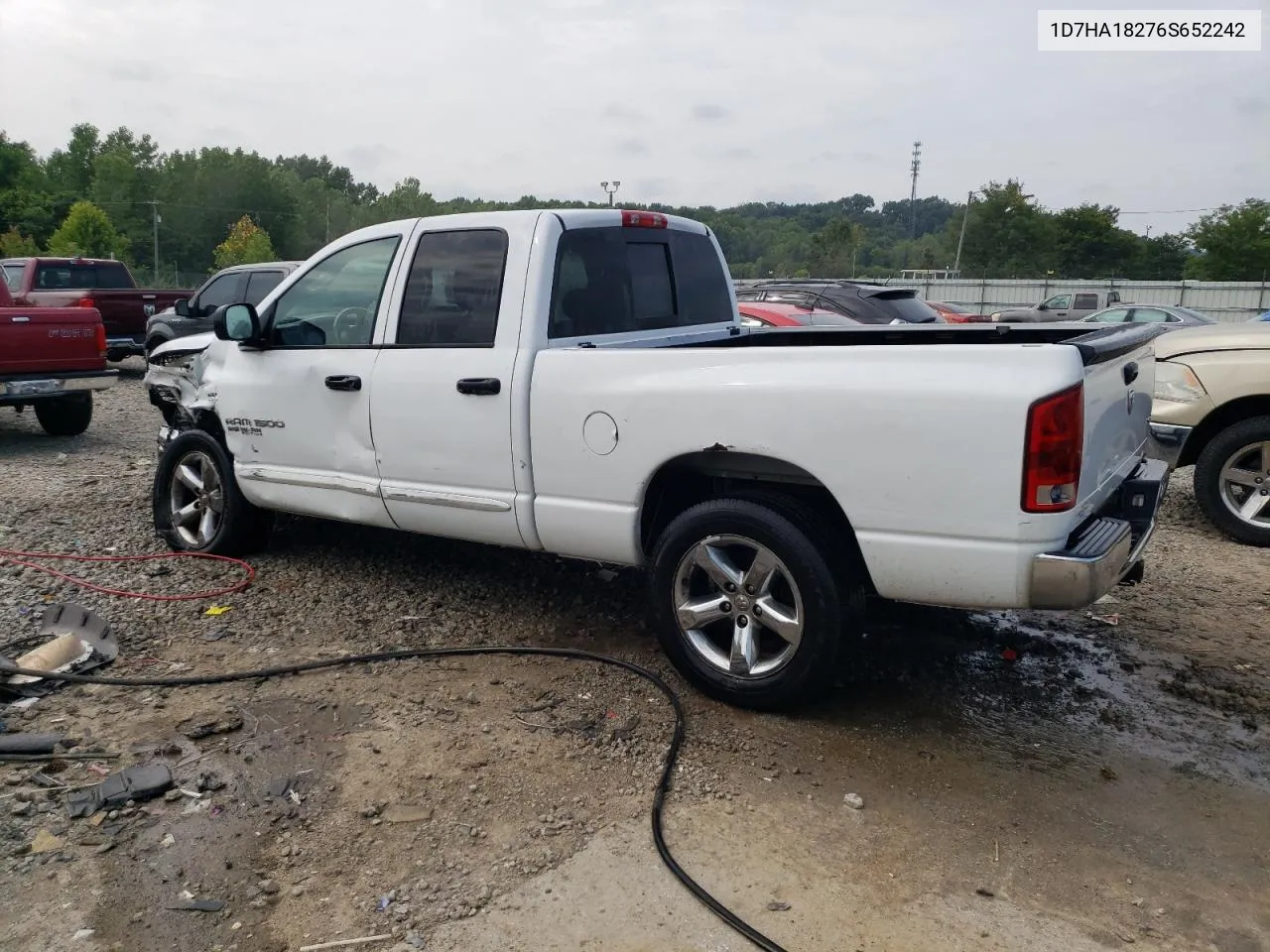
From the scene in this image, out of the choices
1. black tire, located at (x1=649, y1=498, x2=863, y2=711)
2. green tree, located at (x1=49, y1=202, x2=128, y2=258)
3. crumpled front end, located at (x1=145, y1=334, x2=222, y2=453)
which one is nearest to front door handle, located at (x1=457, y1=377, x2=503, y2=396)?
black tire, located at (x1=649, y1=498, x2=863, y2=711)

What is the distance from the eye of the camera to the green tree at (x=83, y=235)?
48375mm

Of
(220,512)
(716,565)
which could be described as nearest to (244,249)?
(220,512)

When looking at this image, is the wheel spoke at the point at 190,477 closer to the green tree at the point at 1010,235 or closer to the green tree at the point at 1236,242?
the green tree at the point at 1236,242

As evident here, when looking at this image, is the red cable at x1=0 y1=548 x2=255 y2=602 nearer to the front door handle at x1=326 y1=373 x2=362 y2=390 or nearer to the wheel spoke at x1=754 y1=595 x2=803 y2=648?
the front door handle at x1=326 y1=373 x2=362 y2=390

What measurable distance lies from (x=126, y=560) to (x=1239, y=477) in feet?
22.7

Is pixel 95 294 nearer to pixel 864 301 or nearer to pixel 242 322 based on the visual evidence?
pixel 864 301

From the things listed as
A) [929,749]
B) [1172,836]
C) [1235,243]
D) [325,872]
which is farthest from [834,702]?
[1235,243]

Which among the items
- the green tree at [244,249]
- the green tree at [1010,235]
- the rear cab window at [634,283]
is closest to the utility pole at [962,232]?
the green tree at [1010,235]

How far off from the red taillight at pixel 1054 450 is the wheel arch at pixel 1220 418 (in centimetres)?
411

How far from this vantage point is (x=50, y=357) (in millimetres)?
9594

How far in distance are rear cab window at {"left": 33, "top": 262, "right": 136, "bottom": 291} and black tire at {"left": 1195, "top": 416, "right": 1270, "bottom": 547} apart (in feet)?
50.5

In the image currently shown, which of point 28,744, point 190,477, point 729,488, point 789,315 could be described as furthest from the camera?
point 789,315

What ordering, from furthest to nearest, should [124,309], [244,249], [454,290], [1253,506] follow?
[244,249] → [124,309] → [1253,506] → [454,290]

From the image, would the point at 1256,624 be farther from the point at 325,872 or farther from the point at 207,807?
the point at 207,807
